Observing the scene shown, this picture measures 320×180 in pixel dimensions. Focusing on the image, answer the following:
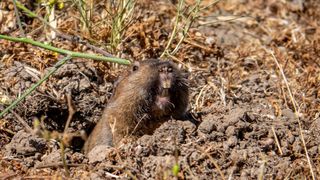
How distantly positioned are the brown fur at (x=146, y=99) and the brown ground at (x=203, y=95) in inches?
10.1

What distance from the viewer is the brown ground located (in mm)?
3924

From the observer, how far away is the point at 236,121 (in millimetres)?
4227

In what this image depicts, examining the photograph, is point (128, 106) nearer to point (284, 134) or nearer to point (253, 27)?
point (284, 134)

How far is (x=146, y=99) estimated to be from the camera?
4406 mm

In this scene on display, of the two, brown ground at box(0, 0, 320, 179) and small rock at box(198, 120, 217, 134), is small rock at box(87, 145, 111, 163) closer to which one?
brown ground at box(0, 0, 320, 179)

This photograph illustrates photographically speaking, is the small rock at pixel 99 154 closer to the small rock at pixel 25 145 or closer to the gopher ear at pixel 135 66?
the small rock at pixel 25 145

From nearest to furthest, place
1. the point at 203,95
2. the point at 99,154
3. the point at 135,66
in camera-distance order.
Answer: the point at 99,154, the point at 135,66, the point at 203,95

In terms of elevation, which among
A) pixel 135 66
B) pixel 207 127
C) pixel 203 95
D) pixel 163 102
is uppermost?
pixel 135 66

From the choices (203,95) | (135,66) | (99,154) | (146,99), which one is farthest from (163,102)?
(203,95)

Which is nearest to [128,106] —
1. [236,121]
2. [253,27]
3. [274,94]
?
[236,121]

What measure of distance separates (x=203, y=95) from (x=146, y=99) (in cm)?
97

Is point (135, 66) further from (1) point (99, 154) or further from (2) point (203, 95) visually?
(2) point (203, 95)

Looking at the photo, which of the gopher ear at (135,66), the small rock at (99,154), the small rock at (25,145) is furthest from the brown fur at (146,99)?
the small rock at (25,145)

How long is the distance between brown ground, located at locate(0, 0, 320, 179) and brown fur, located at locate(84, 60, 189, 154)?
26 centimetres
